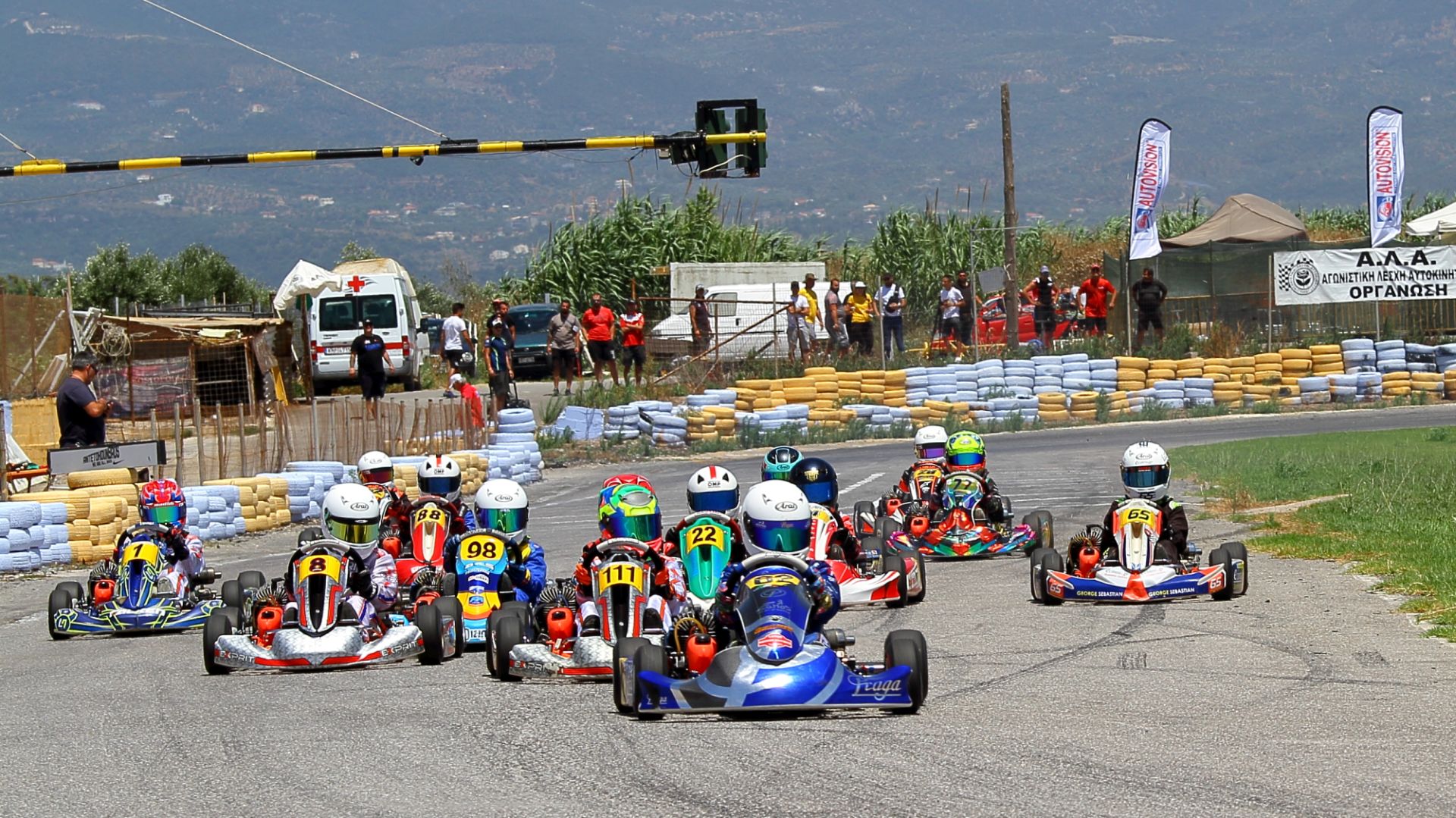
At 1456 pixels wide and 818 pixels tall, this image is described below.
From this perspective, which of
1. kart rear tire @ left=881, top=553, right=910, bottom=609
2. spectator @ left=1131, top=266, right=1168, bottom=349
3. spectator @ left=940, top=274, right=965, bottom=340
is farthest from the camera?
spectator @ left=940, top=274, right=965, bottom=340

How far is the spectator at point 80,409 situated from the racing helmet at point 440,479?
4713 mm

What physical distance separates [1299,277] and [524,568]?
79.9 feet

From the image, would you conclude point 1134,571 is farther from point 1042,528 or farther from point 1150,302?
point 1150,302

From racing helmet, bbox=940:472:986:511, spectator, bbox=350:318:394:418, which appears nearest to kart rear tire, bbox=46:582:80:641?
racing helmet, bbox=940:472:986:511

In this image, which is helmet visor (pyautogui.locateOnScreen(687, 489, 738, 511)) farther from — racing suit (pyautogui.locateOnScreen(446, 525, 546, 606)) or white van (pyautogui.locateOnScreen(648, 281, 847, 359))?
white van (pyautogui.locateOnScreen(648, 281, 847, 359))

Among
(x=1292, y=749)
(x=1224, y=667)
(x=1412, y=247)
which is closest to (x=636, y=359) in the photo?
(x=1412, y=247)

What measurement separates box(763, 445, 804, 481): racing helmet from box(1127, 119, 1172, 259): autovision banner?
22.0 meters

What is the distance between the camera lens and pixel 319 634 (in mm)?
11312

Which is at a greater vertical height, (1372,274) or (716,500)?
(1372,274)

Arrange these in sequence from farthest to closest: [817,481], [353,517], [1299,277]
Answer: [1299,277] < [817,481] < [353,517]

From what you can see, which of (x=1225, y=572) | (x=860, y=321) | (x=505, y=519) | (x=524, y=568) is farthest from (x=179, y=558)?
(x=860, y=321)

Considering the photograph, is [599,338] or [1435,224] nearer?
[599,338]

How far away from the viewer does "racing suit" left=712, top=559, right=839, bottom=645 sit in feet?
31.4

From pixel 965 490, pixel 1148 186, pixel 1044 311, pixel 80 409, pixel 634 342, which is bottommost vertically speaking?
pixel 965 490
